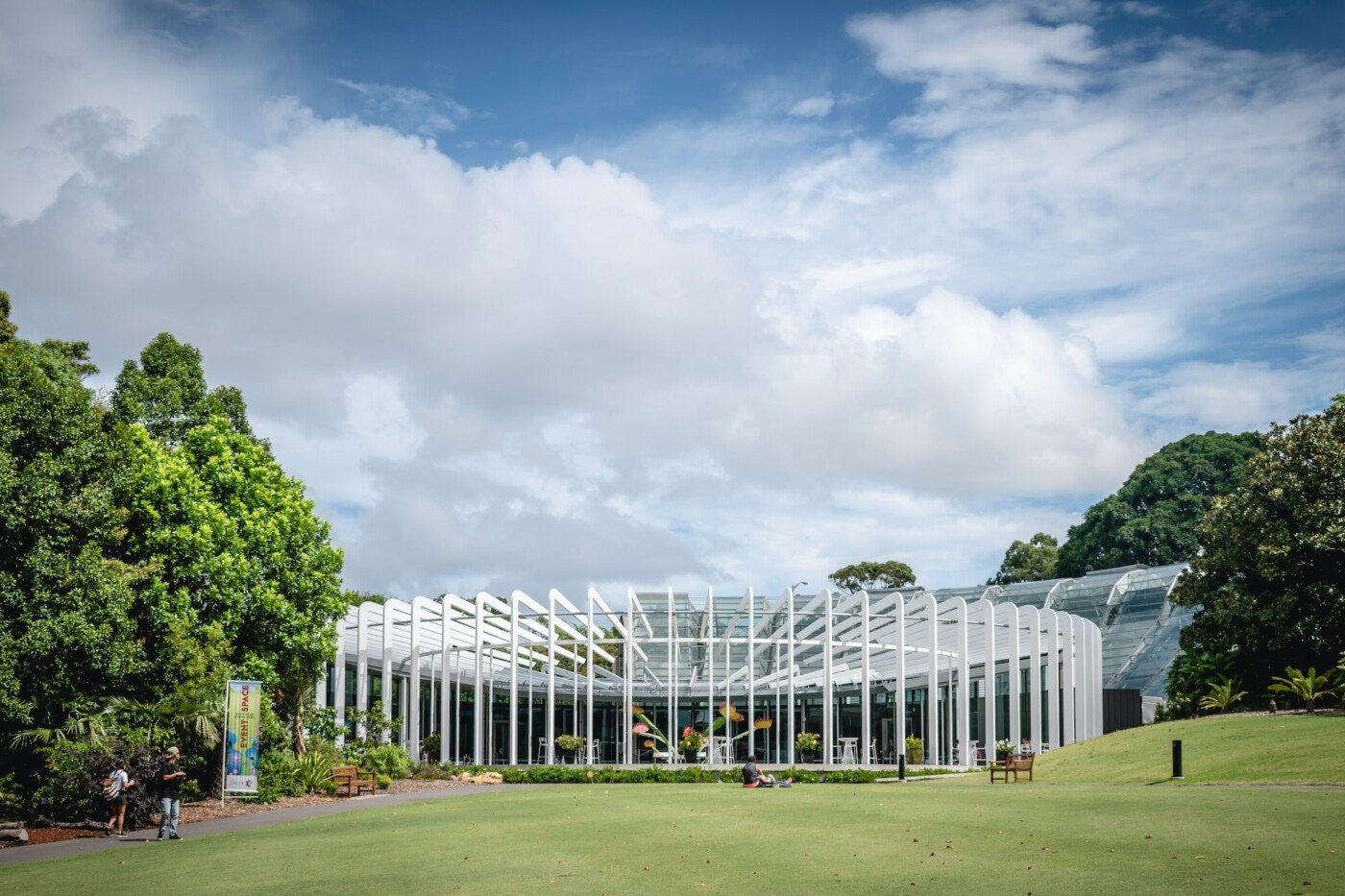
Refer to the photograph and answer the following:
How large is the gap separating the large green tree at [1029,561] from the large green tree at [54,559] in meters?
71.4

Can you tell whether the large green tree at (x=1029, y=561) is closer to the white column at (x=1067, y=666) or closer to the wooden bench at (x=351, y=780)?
the white column at (x=1067, y=666)

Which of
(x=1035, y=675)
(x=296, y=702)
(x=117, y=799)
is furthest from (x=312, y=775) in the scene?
(x=1035, y=675)

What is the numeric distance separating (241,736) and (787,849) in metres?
14.2

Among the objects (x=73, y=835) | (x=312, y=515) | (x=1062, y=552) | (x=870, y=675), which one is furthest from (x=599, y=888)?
(x=1062, y=552)

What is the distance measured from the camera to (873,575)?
92.1 m

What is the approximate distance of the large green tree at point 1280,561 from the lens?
1405 inches

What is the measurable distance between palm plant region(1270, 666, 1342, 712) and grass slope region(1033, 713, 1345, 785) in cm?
111

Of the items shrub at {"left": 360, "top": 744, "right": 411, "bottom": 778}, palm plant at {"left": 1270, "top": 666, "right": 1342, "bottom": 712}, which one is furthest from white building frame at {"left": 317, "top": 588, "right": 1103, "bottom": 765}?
palm plant at {"left": 1270, "top": 666, "right": 1342, "bottom": 712}

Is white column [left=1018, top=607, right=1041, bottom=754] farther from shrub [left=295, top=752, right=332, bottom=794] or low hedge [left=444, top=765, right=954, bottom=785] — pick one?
shrub [left=295, top=752, right=332, bottom=794]

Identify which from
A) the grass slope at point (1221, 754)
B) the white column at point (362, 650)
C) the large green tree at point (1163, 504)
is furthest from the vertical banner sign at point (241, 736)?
the large green tree at point (1163, 504)

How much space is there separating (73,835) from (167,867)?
6.91m

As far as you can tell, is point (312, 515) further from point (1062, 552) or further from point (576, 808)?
point (1062, 552)

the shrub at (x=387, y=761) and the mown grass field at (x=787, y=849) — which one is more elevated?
the mown grass field at (x=787, y=849)

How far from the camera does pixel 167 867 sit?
15.1m
